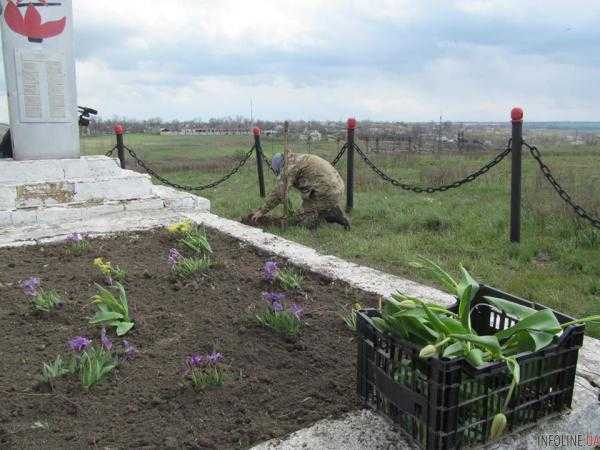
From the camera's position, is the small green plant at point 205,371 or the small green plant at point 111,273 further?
the small green plant at point 111,273

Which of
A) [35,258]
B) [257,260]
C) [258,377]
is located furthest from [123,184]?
[258,377]

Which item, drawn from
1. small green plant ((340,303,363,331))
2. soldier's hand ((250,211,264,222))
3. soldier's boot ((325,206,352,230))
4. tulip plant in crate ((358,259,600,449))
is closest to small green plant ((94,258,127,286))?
small green plant ((340,303,363,331))

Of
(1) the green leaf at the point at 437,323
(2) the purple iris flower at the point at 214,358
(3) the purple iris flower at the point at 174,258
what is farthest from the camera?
(3) the purple iris flower at the point at 174,258

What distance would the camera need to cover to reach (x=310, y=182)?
7129mm

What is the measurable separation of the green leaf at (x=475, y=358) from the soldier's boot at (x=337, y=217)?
17.5ft

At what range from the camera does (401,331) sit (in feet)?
6.50

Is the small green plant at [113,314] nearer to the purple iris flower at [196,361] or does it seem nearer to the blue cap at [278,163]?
the purple iris flower at [196,361]

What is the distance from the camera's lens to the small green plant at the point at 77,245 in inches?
180

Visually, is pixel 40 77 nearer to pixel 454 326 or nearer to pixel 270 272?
pixel 270 272

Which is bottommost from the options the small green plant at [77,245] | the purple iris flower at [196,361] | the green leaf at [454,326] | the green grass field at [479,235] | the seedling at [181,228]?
the green grass field at [479,235]

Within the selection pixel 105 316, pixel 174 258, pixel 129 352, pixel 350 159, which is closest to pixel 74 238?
pixel 174 258

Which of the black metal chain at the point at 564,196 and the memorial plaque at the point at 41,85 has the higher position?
the memorial plaque at the point at 41,85

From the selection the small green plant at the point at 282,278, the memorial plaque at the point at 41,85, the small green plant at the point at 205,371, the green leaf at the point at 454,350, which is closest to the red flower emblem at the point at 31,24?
the memorial plaque at the point at 41,85

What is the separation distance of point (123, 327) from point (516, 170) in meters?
4.62
